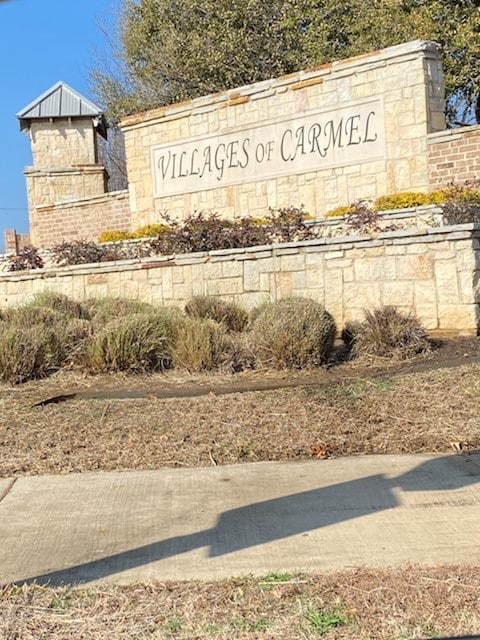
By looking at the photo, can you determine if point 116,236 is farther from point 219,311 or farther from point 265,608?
point 265,608

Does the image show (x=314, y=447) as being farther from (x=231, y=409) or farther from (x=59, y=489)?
(x=59, y=489)

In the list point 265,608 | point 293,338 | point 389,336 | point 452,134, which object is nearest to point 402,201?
point 452,134

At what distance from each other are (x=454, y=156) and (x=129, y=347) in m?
7.69

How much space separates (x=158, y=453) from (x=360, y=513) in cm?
189

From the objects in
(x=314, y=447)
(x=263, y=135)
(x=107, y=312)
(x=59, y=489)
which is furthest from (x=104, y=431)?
(x=263, y=135)

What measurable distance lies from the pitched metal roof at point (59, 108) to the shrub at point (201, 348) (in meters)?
16.7

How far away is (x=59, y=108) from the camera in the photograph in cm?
2414

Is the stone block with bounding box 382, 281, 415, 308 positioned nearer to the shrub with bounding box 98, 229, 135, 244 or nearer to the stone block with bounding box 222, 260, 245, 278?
the stone block with bounding box 222, 260, 245, 278

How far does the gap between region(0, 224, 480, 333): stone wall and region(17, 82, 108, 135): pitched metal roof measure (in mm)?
12797

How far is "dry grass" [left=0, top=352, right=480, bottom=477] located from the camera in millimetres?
5918

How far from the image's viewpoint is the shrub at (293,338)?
28.2 feet

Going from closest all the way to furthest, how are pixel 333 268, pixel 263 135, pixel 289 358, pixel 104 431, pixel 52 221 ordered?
pixel 104 431 → pixel 289 358 → pixel 333 268 → pixel 263 135 → pixel 52 221

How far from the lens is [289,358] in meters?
8.63

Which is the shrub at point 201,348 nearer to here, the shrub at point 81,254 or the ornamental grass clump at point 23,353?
the ornamental grass clump at point 23,353
